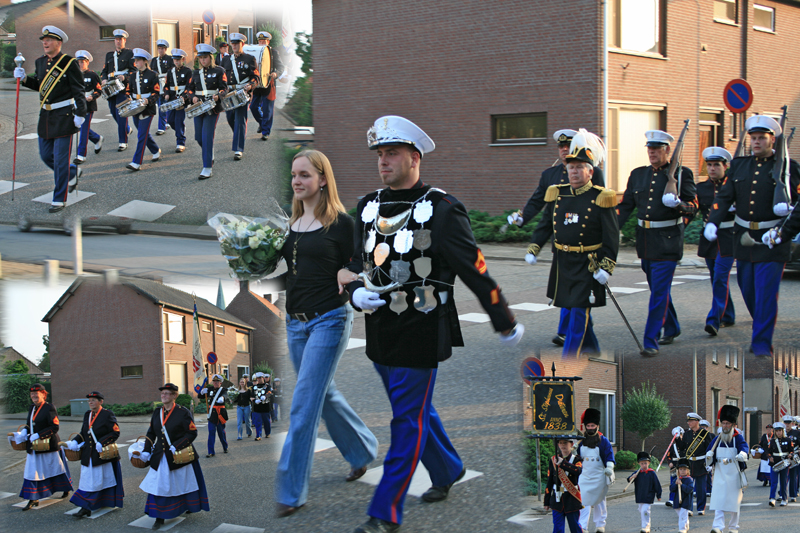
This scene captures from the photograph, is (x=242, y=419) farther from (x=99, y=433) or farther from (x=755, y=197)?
(x=755, y=197)

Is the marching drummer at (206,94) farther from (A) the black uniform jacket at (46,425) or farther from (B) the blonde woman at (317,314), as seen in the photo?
(B) the blonde woman at (317,314)

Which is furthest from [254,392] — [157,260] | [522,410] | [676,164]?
[676,164]

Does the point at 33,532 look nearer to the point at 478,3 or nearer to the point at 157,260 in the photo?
the point at 157,260

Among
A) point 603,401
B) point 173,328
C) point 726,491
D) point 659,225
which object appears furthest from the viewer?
point 726,491

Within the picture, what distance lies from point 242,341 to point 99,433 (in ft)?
9.65

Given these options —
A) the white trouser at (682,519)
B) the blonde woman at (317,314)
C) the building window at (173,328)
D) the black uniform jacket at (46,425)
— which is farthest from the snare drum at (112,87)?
Answer: the white trouser at (682,519)

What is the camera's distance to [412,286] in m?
4.25

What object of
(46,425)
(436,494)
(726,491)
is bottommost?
(726,491)

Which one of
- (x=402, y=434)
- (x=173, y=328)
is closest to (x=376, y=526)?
(x=402, y=434)

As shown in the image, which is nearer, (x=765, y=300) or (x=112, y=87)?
(x=765, y=300)

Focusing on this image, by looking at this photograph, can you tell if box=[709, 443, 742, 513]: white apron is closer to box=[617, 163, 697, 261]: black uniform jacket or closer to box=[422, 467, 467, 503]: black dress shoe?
box=[617, 163, 697, 261]: black uniform jacket

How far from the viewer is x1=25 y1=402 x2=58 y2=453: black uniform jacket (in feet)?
27.7

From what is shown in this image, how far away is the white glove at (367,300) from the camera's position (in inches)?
165

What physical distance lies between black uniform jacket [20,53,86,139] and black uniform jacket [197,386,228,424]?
3.36 metres
